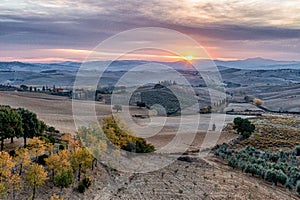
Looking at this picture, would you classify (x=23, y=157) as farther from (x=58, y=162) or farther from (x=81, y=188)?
(x=81, y=188)

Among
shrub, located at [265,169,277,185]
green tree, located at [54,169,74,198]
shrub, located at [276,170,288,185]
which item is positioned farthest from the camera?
shrub, located at [265,169,277,185]

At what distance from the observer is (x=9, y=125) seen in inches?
1540

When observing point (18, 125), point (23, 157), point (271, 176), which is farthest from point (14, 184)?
point (271, 176)

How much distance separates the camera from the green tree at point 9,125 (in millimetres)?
38469

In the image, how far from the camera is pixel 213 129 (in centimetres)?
8744

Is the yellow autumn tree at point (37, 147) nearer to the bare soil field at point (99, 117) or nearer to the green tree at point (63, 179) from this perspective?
the green tree at point (63, 179)

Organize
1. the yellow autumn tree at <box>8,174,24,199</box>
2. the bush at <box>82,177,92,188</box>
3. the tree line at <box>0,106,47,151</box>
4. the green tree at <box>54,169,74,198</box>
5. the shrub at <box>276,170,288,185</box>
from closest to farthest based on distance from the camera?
the yellow autumn tree at <box>8,174,24,199</box> < the green tree at <box>54,169,74,198</box> < the bush at <box>82,177,92,188</box> < the tree line at <box>0,106,47,151</box> < the shrub at <box>276,170,288,185</box>

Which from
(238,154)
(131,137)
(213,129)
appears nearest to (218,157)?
(238,154)

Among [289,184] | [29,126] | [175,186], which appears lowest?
[289,184]

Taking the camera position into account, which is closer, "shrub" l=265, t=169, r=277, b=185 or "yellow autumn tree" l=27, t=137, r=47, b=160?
"yellow autumn tree" l=27, t=137, r=47, b=160

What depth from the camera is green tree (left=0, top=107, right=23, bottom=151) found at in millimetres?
38469

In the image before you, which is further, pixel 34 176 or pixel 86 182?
pixel 86 182

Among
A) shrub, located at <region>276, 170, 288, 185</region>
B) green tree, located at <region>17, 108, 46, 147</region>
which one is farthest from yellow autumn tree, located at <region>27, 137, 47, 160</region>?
shrub, located at <region>276, 170, 288, 185</region>

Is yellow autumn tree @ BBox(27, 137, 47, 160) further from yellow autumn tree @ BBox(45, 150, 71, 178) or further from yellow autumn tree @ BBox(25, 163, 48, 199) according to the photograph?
yellow autumn tree @ BBox(25, 163, 48, 199)
